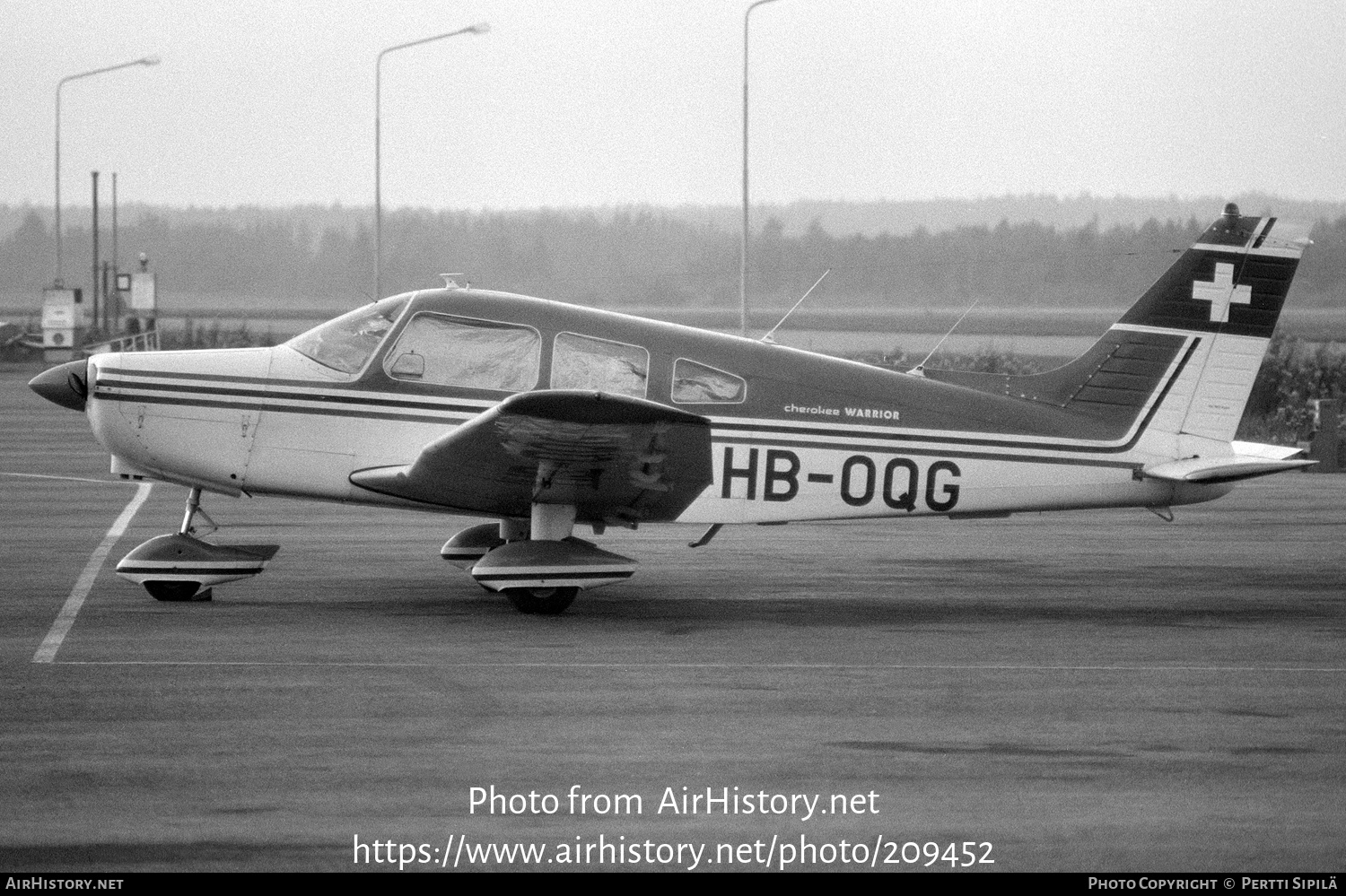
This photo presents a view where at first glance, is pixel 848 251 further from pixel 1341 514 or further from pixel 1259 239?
pixel 1259 239

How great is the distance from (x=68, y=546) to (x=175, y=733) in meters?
6.65

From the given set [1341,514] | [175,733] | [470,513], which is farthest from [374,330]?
[1341,514]

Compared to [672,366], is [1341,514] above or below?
below

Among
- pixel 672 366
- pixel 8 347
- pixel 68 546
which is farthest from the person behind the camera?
pixel 8 347

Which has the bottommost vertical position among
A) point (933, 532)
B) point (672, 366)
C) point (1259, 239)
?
point (933, 532)

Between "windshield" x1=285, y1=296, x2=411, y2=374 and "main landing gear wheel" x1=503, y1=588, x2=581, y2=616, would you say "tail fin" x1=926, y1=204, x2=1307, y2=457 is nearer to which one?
"main landing gear wheel" x1=503, y1=588, x2=581, y2=616

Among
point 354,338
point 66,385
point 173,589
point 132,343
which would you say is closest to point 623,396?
point 354,338

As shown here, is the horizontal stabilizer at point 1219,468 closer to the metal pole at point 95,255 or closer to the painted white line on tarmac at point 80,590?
the painted white line on tarmac at point 80,590

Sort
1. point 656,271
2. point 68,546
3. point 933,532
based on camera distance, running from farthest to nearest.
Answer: point 656,271, point 933,532, point 68,546

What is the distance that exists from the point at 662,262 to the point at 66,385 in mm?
39532

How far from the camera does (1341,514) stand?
54.7 ft

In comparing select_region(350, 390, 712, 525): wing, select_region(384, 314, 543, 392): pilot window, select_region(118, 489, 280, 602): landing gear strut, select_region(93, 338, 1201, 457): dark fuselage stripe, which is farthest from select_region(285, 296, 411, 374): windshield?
select_region(118, 489, 280, 602): landing gear strut

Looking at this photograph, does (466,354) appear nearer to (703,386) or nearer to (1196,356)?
(703,386)

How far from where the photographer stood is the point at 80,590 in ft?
37.3
